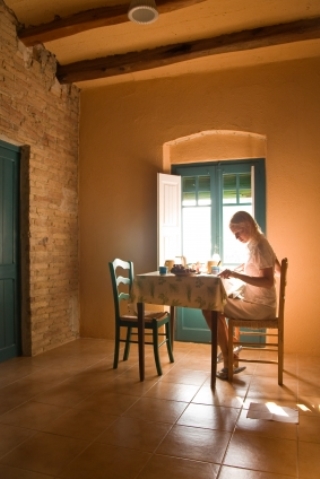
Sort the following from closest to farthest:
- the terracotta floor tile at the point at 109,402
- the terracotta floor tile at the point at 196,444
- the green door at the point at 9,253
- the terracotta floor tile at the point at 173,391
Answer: the terracotta floor tile at the point at 196,444 < the terracotta floor tile at the point at 109,402 < the terracotta floor tile at the point at 173,391 < the green door at the point at 9,253

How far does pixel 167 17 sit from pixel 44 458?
3768 millimetres

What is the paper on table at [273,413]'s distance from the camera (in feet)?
8.43

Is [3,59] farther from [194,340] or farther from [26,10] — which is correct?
[194,340]

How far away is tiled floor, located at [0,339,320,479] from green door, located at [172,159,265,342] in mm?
974

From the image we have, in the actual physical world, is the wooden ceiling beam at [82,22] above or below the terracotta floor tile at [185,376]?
above

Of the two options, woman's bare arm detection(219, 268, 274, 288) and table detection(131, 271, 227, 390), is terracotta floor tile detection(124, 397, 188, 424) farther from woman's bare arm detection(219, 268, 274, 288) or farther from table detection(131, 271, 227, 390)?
woman's bare arm detection(219, 268, 274, 288)

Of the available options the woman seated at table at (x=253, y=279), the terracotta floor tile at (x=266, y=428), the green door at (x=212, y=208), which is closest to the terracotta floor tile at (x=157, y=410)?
the terracotta floor tile at (x=266, y=428)

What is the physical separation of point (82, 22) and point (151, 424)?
139 inches

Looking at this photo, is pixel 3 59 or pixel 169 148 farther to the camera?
pixel 169 148

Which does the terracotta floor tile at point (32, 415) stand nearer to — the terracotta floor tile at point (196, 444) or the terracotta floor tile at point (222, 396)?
the terracotta floor tile at point (196, 444)

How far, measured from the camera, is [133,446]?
Result: 7.26 ft

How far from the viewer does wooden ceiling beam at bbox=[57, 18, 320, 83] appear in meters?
3.81

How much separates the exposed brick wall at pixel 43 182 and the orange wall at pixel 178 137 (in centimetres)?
22

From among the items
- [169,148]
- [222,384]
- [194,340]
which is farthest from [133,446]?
[169,148]
